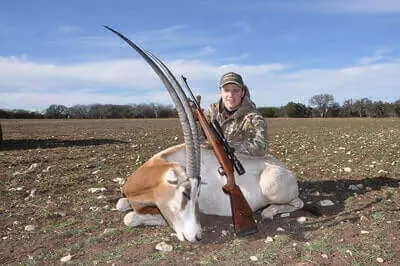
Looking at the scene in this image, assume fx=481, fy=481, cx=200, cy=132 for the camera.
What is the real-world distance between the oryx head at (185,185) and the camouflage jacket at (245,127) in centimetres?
175

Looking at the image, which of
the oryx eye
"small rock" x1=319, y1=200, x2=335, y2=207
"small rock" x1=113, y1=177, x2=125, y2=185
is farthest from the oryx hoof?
"small rock" x1=319, y1=200, x2=335, y2=207

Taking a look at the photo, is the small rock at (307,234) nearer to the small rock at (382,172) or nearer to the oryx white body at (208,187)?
the oryx white body at (208,187)

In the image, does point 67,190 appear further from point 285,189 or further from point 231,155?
point 285,189

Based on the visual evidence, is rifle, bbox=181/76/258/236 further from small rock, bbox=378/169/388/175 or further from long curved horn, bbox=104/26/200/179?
small rock, bbox=378/169/388/175

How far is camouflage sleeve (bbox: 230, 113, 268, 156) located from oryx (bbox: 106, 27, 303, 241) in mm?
147

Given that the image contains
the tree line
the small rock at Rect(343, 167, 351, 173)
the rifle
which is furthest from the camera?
the tree line

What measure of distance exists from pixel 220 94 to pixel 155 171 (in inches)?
82.8

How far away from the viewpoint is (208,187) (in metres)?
7.97

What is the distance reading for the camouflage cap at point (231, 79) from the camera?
8.21 metres

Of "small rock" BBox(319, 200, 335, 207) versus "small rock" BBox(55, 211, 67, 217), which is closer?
"small rock" BBox(55, 211, 67, 217)

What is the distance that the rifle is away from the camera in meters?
6.85

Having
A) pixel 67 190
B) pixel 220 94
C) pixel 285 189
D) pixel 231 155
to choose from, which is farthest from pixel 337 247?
pixel 67 190

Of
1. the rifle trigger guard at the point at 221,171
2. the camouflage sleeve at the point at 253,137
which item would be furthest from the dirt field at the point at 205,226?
the camouflage sleeve at the point at 253,137

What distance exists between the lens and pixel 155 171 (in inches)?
293
